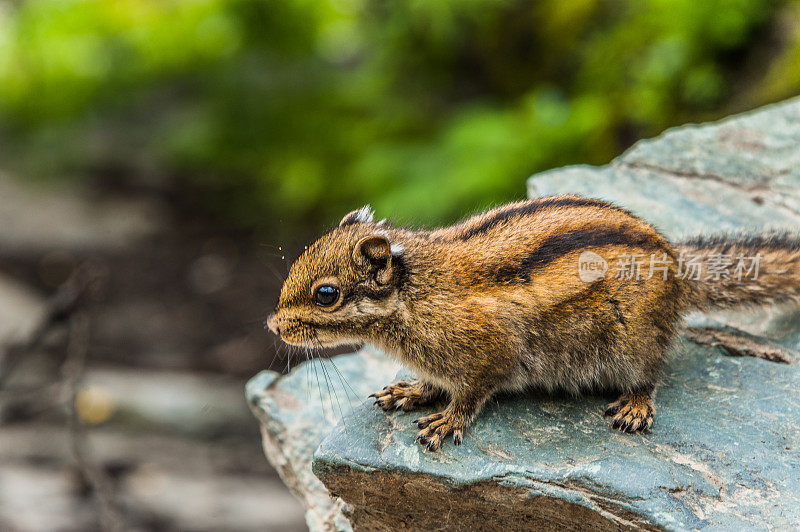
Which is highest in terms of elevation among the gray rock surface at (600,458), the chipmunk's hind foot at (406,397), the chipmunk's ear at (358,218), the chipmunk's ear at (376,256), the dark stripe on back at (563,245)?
the chipmunk's ear at (358,218)

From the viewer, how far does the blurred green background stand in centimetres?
751

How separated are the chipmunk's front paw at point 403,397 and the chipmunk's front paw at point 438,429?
0.63 feet

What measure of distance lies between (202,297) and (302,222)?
1.46 m

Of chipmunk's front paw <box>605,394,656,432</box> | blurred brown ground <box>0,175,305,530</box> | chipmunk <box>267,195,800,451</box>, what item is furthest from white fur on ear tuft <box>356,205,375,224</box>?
blurred brown ground <box>0,175,305,530</box>

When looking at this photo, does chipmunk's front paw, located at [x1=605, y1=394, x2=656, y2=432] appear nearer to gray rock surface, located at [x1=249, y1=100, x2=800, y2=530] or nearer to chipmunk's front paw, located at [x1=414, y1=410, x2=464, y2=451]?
gray rock surface, located at [x1=249, y1=100, x2=800, y2=530]

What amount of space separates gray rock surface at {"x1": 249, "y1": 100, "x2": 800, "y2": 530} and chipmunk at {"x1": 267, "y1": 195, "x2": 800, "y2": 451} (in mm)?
122

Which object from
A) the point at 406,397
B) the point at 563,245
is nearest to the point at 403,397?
the point at 406,397

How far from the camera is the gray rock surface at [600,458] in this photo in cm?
340

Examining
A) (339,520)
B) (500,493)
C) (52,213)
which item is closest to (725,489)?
(500,493)

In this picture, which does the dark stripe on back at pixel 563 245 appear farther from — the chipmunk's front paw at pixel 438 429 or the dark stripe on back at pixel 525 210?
the chipmunk's front paw at pixel 438 429

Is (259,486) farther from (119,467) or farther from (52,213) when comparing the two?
(52,213)

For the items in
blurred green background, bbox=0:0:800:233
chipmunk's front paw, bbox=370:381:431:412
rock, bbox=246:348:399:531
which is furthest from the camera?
blurred green background, bbox=0:0:800:233

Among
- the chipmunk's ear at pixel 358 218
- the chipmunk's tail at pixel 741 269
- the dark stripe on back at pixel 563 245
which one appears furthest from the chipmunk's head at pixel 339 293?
the chipmunk's tail at pixel 741 269

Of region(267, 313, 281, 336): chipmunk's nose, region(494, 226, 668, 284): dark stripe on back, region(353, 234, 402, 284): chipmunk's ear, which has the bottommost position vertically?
region(494, 226, 668, 284): dark stripe on back
